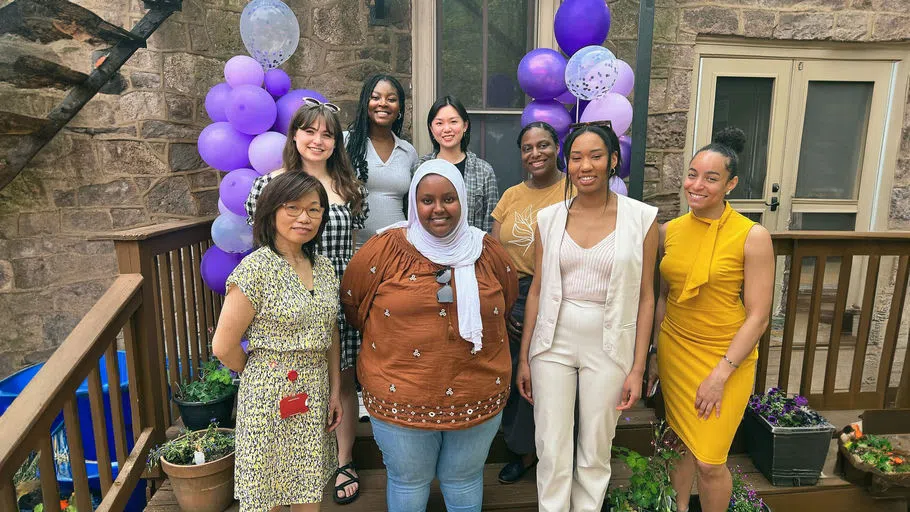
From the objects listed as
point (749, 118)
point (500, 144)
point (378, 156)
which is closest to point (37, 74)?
point (378, 156)

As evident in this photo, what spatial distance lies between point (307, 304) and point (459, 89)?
2383 millimetres

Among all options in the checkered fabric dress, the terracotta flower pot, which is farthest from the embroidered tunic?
the terracotta flower pot

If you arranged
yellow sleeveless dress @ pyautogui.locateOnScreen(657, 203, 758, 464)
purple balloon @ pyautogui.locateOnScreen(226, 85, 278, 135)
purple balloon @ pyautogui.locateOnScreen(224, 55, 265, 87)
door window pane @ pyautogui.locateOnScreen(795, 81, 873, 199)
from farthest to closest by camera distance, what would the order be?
door window pane @ pyautogui.locateOnScreen(795, 81, 873, 199), purple balloon @ pyautogui.locateOnScreen(224, 55, 265, 87), purple balloon @ pyautogui.locateOnScreen(226, 85, 278, 135), yellow sleeveless dress @ pyautogui.locateOnScreen(657, 203, 758, 464)

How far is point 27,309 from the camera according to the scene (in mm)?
3193

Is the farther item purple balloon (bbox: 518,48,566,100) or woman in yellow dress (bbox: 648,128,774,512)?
purple balloon (bbox: 518,48,566,100)

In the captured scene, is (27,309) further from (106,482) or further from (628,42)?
(628,42)

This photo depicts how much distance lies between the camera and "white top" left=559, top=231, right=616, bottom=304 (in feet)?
5.24

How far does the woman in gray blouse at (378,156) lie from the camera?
2180mm

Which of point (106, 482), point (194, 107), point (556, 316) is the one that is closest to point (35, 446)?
point (106, 482)

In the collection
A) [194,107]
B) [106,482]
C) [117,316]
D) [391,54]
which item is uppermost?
[391,54]

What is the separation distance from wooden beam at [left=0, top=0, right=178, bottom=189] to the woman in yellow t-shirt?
2512 millimetres

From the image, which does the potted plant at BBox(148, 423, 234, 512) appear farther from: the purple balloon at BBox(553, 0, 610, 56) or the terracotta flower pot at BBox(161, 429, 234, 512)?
the purple balloon at BBox(553, 0, 610, 56)

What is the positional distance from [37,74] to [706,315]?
11.9 ft

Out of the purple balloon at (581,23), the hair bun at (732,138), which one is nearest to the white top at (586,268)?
the hair bun at (732,138)
